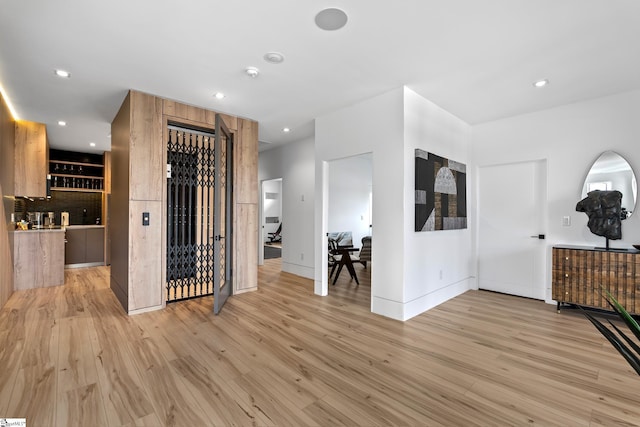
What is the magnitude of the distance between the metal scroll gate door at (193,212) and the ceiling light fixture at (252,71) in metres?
0.97

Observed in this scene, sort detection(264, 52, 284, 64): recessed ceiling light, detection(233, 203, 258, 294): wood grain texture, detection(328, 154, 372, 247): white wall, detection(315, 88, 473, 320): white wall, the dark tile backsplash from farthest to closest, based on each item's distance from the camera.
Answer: detection(328, 154, 372, 247): white wall < the dark tile backsplash < detection(233, 203, 258, 294): wood grain texture < detection(315, 88, 473, 320): white wall < detection(264, 52, 284, 64): recessed ceiling light

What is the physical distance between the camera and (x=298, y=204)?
6156 mm

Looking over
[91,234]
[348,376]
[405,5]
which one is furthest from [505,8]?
[91,234]

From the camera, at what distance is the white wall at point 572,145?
145 inches

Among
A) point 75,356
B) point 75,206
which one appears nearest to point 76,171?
point 75,206

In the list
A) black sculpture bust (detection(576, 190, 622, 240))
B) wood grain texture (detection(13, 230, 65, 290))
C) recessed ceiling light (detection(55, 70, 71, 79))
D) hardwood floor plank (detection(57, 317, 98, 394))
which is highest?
recessed ceiling light (detection(55, 70, 71, 79))

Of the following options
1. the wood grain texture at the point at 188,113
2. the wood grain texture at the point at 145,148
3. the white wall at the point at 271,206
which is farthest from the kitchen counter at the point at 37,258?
the white wall at the point at 271,206

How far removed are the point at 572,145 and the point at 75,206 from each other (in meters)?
9.64

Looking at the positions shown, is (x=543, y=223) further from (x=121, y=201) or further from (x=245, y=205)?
(x=121, y=201)

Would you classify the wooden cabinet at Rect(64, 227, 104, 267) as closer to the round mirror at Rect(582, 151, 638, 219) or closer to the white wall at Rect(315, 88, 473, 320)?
the white wall at Rect(315, 88, 473, 320)

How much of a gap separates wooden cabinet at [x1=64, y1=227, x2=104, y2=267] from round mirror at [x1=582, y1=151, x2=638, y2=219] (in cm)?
883

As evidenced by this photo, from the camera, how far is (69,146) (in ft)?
21.8

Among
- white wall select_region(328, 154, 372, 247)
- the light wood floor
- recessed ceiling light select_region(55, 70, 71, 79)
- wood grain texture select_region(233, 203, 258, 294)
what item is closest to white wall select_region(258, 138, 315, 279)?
white wall select_region(328, 154, 372, 247)

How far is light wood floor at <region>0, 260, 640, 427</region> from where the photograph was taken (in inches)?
75.2
